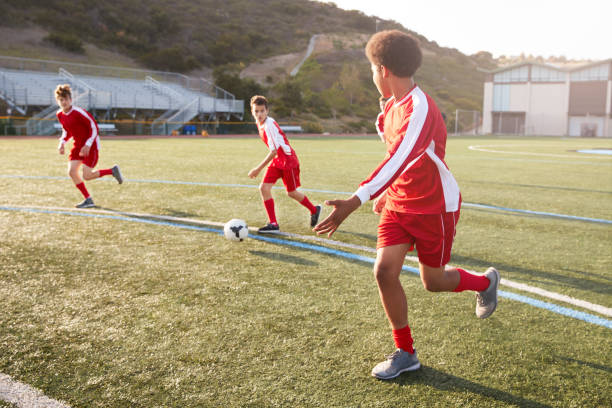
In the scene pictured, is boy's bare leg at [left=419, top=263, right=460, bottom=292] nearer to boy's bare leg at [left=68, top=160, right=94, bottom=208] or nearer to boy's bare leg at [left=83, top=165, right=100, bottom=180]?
boy's bare leg at [left=68, top=160, right=94, bottom=208]

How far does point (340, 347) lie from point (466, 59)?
153m

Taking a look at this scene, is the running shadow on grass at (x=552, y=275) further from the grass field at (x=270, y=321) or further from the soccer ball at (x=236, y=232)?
the soccer ball at (x=236, y=232)

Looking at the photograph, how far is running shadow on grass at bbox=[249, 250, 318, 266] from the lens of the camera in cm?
449

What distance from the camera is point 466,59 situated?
142 m

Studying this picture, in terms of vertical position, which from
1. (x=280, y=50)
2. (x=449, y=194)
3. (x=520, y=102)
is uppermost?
(x=280, y=50)

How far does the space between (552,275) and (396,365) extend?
2347 mm

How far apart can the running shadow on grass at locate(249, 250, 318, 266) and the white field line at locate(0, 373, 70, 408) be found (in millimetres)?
2486

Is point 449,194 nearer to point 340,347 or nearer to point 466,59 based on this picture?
point 340,347

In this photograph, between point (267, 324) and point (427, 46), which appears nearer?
point (267, 324)

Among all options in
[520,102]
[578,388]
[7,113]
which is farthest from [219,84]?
[578,388]

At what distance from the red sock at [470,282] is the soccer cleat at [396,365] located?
1.79 feet

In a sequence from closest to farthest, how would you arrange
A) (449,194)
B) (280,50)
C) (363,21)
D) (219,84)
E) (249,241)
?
(449,194), (249,241), (219,84), (280,50), (363,21)

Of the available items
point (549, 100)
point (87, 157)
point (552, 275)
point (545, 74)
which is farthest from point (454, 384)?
point (545, 74)

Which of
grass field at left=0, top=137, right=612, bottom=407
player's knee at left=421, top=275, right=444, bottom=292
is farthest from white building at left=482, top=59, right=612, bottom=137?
→ player's knee at left=421, top=275, right=444, bottom=292
